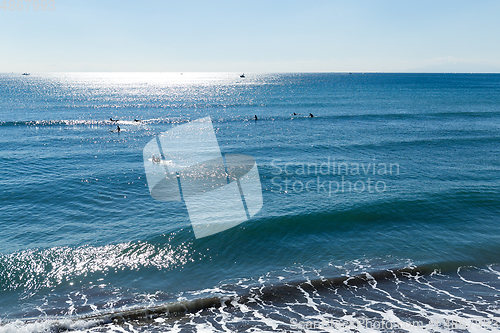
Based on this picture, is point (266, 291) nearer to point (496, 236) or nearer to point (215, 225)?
point (215, 225)

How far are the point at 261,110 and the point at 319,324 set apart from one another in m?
88.1

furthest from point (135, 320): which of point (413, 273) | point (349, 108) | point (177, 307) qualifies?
point (349, 108)

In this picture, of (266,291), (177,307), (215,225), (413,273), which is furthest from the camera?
(215,225)

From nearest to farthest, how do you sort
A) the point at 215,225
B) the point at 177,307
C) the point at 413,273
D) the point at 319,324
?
the point at 319,324 → the point at 177,307 → the point at 413,273 → the point at 215,225

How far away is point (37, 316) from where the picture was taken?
55.2 feet

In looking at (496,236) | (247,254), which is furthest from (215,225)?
(496,236)

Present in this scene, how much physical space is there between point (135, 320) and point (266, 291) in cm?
754

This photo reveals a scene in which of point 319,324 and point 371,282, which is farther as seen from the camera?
point 371,282

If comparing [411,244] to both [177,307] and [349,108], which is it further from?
[349,108]

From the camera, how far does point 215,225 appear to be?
27.3 meters

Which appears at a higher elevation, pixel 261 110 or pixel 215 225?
pixel 261 110

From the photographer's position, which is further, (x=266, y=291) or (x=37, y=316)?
(x=266, y=291)

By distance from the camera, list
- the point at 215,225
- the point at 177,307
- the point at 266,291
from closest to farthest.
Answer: the point at 177,307, the point at 266,291, the point at 215,225

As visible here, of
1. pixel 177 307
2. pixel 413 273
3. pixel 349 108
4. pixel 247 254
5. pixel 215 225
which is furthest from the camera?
pixel 349 108
